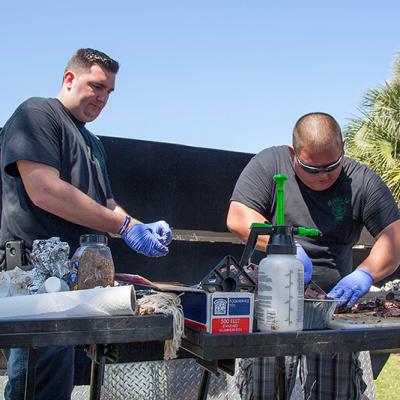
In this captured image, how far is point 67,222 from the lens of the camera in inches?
86.8

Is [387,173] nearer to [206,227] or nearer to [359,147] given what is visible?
[359,147]

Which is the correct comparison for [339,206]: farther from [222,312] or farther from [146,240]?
[222,312]

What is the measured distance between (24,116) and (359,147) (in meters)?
11.1

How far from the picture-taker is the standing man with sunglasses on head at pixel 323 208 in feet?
7.59

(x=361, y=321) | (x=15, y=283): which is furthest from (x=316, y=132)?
(x=15, y=283)

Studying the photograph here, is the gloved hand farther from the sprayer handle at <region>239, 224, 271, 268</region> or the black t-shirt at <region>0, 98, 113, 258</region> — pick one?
the sprayer handle at <region>239, 224, 271, 268</region>

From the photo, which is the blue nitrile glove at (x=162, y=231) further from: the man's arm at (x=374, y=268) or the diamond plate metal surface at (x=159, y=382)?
the diamond plate metal surface at (x=159, y=382)

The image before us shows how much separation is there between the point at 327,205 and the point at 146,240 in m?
0.86

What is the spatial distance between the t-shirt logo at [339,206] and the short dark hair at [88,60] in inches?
43.4

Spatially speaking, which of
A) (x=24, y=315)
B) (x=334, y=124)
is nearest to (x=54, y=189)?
(x=24, y=315)

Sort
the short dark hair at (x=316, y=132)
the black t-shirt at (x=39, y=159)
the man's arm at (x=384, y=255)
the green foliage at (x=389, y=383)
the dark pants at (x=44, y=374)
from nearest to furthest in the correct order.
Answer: the dark pants at (x=44, y=374) < the black t-shirt at (x=39, y=159) < the short dark hair at (x=316, y=132) < the man's arm at (x=384, y=255) < the green foliage at (x=389, y=383)

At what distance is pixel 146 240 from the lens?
1.98 metres

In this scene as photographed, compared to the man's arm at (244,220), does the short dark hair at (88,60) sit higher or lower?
higher

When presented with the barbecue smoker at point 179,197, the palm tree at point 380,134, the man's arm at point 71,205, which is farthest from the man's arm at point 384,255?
the palm tree at point 380,134
